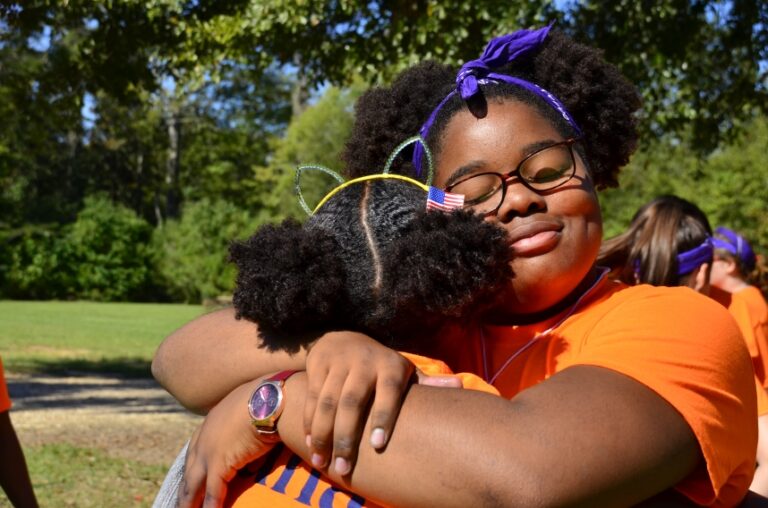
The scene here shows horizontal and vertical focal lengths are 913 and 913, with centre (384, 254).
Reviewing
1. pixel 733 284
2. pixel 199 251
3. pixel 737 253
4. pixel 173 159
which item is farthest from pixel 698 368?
pixel 173 159

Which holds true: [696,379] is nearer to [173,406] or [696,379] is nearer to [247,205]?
[173,406]

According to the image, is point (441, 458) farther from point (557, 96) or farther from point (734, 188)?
point (734, 188)

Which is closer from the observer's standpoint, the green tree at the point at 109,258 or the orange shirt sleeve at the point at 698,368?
the orange shirt sleeve at the point at 698,368

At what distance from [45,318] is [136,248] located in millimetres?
15374

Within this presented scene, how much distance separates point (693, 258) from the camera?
4965 millimetres

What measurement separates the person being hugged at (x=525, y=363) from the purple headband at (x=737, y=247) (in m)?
4.40

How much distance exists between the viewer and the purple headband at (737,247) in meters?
6.28

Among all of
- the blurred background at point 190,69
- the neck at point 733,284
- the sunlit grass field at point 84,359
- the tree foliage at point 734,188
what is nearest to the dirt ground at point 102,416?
the blurred background at point 190,69

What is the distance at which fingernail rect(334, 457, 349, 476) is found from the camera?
4.57 ft

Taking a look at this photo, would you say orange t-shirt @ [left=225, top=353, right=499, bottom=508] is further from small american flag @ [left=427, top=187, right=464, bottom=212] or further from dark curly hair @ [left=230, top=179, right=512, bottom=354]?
small american flag @ [left=427, top=187, right=464, bottom=212]

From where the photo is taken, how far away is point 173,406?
10.8 meters

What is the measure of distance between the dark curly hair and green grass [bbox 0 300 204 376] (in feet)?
42.8

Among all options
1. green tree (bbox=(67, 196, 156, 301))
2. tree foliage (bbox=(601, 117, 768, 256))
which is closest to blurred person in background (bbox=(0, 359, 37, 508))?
tree foliage (bbox=(601, 117, 768, 256))

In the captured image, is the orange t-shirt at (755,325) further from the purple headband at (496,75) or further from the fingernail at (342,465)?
the fingernail at (342,465)
